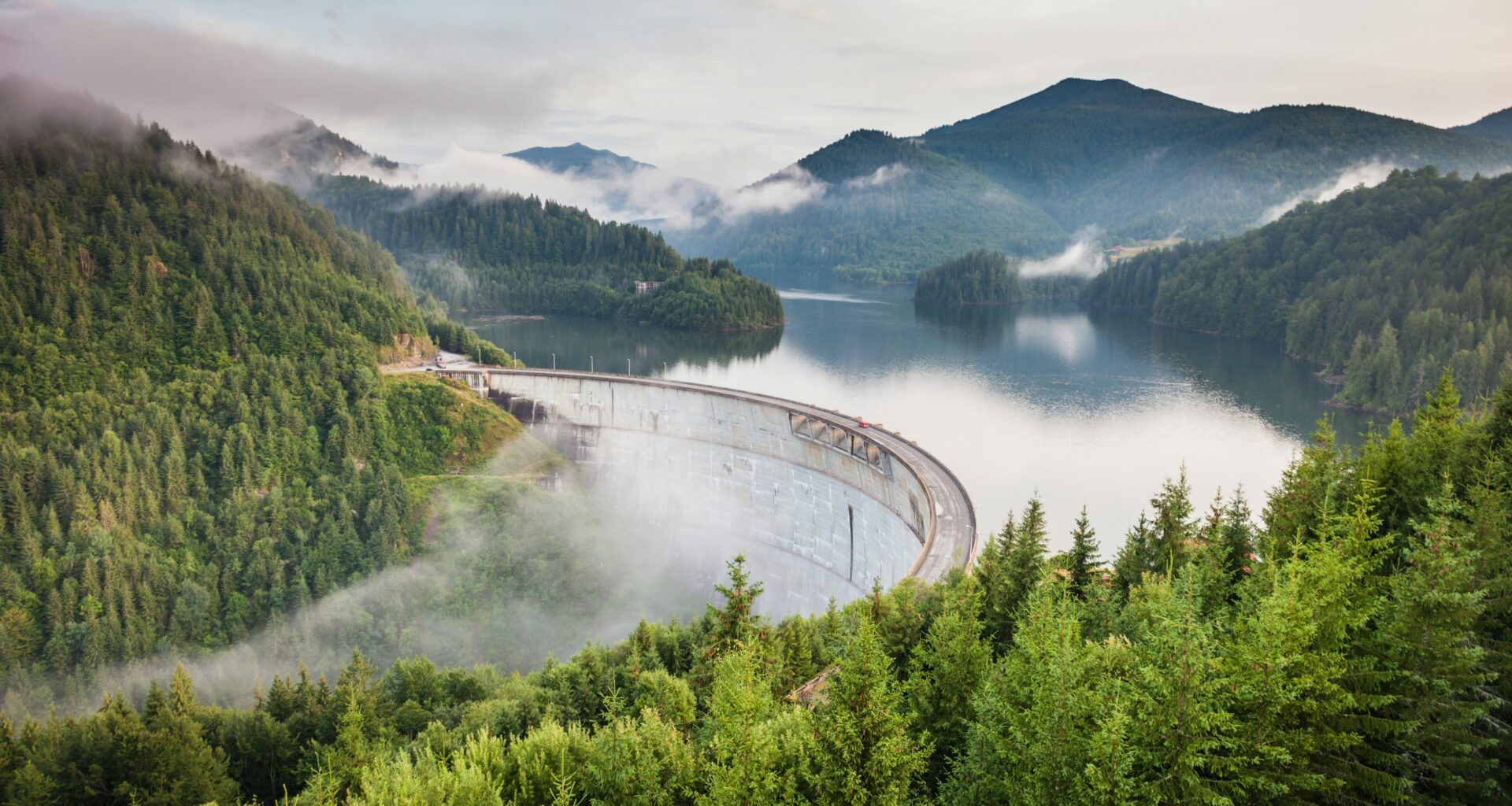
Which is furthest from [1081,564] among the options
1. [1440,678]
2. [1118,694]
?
[1118,694]

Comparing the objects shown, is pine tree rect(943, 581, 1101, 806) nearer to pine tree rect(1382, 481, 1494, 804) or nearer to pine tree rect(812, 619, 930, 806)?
pine tree rect(812, 619, 930, 806)

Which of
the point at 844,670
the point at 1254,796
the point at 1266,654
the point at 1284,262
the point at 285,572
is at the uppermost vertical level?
the point at 1284,262

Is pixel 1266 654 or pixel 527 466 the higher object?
pixel 1266 654

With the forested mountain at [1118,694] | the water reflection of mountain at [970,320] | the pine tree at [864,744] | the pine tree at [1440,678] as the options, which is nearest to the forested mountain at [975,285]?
the water reflection of mountain at [970,320]

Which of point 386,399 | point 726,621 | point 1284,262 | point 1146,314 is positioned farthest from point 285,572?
point 1146,314

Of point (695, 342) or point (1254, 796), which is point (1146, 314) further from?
point (1254, 796)

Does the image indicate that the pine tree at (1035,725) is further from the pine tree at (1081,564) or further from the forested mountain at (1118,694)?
the pine tree at (1081,564)

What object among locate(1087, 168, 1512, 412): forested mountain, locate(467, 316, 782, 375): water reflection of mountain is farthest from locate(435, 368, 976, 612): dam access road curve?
locate(1087, 168, 1512, 412): forested mountain
